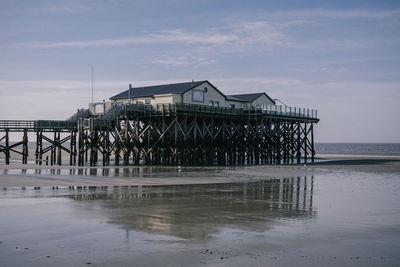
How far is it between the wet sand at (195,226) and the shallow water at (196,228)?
25 mm

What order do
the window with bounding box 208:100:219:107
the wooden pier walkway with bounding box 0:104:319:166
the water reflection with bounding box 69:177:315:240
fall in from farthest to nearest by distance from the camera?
the window with bounding box 208:100:219:107, the wooden pier walkway with bounding box 0:104:319:166, the water reflection with bounding box 69:177:315:240

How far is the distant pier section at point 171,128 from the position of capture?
42.2 m

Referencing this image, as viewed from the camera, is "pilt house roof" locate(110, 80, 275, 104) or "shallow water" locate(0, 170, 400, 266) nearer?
"shallow water" locate(0, 170, 400, 266)

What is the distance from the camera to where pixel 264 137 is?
2092 inches

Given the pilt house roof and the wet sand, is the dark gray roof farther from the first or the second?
the wet sand

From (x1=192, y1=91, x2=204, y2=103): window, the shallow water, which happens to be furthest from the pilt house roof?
the shallow water

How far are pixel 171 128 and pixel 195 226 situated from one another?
35.1m

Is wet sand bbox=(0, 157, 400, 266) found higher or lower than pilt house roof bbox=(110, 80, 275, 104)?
lower

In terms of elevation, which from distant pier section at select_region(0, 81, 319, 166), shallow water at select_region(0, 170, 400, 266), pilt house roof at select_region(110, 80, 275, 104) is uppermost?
pilt house roof at select_region(110, 80, 275, 104)

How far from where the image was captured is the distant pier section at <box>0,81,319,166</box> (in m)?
42.2

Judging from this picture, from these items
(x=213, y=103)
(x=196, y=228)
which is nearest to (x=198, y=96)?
(x=213, y=103)

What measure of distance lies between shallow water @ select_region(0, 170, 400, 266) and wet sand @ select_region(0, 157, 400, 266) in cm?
2

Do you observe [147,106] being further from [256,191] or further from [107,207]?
[107,207]

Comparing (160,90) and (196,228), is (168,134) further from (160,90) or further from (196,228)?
(196,228)
